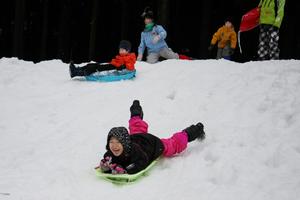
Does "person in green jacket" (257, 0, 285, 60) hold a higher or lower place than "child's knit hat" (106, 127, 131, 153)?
higher

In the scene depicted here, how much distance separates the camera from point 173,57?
991cm

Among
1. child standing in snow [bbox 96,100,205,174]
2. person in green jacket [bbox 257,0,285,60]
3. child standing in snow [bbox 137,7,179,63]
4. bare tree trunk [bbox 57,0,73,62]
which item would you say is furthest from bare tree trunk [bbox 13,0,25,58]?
child standing in snow [bbox 96,100,205,174]

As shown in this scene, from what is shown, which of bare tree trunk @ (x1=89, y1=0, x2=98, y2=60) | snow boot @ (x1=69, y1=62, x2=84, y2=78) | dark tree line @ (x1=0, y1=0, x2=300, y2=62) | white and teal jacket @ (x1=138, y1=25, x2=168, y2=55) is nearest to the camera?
snow boot @ (x1=69, y1=62, x2=84, y2=78)

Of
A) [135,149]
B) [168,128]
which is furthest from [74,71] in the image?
[135,149]

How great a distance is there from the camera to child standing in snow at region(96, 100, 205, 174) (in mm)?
4273

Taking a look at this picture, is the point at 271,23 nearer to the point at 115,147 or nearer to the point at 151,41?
the point at 151,41

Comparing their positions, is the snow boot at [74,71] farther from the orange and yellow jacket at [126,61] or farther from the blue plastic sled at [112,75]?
the orange and yellow jacket at [126,61]

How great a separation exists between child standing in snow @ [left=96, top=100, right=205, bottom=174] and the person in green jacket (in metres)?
4.11


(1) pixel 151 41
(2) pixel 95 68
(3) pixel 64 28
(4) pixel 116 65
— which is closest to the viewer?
(2) pixel 95 68

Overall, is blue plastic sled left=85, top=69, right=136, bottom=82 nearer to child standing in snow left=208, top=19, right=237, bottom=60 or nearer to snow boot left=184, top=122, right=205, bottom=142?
snow boot left=184, top=122, right=205, bottom=142

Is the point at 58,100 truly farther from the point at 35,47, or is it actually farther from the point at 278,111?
the point at 35,47

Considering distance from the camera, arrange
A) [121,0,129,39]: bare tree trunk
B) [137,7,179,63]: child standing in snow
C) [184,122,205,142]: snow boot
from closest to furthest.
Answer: [184,122,205,142]: snow boot → [137,7,179,63]: child standing in snow → [121,0,129,39]: bare tree trunk

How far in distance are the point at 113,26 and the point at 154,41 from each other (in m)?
12.0

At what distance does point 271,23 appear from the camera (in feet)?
26.6
